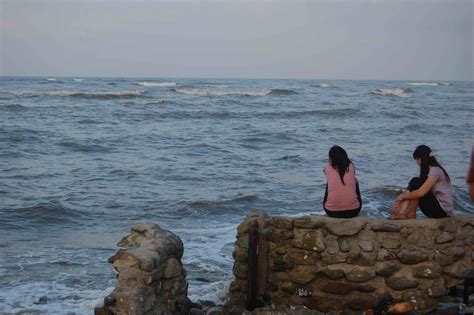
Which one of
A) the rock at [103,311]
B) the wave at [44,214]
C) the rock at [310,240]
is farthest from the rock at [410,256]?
the wave at [44,214]

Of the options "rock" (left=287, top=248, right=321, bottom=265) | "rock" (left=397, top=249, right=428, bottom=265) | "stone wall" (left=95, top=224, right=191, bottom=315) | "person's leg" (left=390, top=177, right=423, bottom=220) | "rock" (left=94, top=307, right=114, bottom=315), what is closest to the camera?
"stone wall" (left=95, top=224, right=191, bottom=315)

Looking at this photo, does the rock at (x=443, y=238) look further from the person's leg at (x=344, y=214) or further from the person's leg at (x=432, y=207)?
the person's leg at (x=344, y=214)

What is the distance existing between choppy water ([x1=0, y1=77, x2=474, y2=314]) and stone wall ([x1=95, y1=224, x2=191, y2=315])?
3.97 ft

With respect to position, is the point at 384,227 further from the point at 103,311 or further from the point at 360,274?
the point at 103,311

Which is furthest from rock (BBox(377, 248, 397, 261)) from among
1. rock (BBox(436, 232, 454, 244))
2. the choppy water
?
the choppy water

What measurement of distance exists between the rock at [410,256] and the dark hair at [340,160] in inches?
41.8

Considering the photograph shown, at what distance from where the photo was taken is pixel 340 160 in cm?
720

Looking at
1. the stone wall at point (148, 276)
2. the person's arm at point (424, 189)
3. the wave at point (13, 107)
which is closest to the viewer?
the stone wall at point (148, 276)

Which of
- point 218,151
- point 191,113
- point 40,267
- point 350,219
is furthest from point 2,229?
point 191,113

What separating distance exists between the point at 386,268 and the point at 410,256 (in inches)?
10.9

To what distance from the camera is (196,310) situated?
7.02m

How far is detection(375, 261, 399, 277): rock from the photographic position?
21.9 feet

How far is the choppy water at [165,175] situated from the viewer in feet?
31.0

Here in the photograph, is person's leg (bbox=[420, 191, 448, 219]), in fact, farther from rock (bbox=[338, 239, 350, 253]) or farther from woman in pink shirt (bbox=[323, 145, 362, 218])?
rock (bbox=[338, 239, 350, 253])
